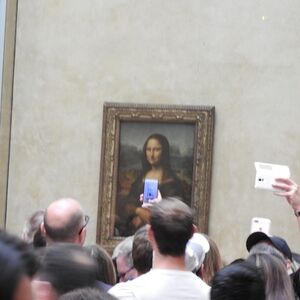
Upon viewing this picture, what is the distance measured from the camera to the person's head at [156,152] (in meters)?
11.5

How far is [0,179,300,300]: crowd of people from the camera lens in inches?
62.7

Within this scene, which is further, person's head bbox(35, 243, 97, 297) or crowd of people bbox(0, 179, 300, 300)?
person's head bbox(35, 243, 97, 297)

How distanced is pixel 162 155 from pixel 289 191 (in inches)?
257

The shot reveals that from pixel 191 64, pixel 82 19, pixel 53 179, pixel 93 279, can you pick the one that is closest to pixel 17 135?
pixel 53 179

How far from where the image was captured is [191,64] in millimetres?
11531

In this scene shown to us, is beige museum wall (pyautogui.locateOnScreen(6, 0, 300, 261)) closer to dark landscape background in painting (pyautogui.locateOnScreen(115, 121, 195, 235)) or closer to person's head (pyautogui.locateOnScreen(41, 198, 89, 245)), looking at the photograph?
dark landscape background in painting (pyautogui.locateOnScreen(115, 121, 195, 235))

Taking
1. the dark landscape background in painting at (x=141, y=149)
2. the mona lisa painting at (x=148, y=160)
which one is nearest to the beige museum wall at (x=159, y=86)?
the mona lisa painting at (x=148, y=160)

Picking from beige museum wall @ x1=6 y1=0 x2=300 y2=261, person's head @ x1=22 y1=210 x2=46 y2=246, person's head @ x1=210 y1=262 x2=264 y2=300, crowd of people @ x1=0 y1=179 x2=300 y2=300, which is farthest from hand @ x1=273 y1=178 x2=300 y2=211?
beige museum wall @ x1=6 y1=0 x2=300 y2=261

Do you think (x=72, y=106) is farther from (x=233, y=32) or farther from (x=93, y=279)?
(x=93, y=279)

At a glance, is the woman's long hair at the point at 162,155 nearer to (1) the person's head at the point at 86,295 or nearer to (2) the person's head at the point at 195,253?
(2) the person's head at the point at 195,253

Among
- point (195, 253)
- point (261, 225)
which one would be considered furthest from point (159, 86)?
point (195, 253)

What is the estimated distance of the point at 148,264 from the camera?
4.38 metres

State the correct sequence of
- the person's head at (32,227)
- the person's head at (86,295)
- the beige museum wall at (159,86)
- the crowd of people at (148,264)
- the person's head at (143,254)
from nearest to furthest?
1. the crowd of people at (148,264)
2. the person's head at (86,295)
3. the person's head at (143,254)
4. the person's head at (32,227)
5. the beige museum wall at (159,86)

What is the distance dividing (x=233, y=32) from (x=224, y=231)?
2828 millimetres
